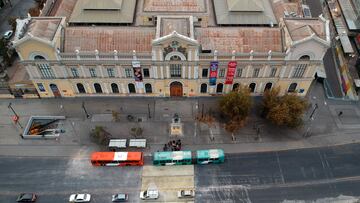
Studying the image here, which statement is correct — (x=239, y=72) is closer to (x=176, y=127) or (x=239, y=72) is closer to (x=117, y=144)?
(x=176, y=127)

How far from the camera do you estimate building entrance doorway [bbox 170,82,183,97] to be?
8831 cm

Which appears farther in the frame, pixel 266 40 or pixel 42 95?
pixel 42 95

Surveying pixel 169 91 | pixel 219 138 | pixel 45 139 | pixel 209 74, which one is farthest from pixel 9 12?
pixel 219 138

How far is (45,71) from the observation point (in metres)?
84.1

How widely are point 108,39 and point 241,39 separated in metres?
34.1

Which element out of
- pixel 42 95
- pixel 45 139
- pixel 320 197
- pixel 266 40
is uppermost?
pixel 266 40

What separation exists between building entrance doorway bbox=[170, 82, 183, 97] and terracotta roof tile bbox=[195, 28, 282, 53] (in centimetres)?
1310

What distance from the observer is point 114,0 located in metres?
89.6

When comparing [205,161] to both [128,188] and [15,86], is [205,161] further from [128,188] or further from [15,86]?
[15,86]

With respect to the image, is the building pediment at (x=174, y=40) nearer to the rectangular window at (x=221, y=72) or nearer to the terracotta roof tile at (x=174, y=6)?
the rectangular window at (x=221, y=72)

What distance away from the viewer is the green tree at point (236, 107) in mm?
78681

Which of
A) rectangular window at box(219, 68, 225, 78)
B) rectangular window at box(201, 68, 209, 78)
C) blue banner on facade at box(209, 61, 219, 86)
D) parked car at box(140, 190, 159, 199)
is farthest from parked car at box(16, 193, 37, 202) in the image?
rectangular window at box(219, 68, 225, 78)

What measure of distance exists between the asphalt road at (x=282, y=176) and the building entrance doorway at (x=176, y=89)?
2346 centimetres

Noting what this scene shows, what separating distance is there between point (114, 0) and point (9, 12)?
173ft
